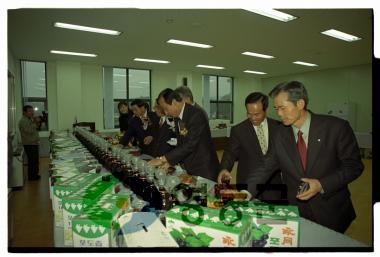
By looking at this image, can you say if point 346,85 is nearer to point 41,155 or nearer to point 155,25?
point 155,25

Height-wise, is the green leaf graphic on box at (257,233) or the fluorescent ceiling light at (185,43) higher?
the fluorescent ceiling light at (185,43)

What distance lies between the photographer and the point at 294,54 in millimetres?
6910

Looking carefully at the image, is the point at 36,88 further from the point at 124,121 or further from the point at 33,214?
the point at 33,214

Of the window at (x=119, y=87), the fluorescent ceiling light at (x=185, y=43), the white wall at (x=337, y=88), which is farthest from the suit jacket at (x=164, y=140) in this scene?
the white wall at (x=337, y=88)

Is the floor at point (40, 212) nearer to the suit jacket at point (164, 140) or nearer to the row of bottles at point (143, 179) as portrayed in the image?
the row of bottles at point (143, 179)

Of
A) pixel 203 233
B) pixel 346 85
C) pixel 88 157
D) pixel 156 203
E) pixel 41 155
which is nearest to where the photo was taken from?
pixel 203 233

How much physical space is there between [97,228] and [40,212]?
297cm

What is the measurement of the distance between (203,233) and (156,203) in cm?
41

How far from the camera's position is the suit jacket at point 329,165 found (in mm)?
1491

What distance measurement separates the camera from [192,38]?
519 centimetres

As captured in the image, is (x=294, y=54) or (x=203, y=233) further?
(x=294, y=54)

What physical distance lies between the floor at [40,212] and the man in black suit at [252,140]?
812mm

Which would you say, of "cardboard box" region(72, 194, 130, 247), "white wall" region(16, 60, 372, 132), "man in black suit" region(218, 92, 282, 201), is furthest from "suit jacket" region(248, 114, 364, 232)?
"white wall" region(16, 60, 372, 132)
